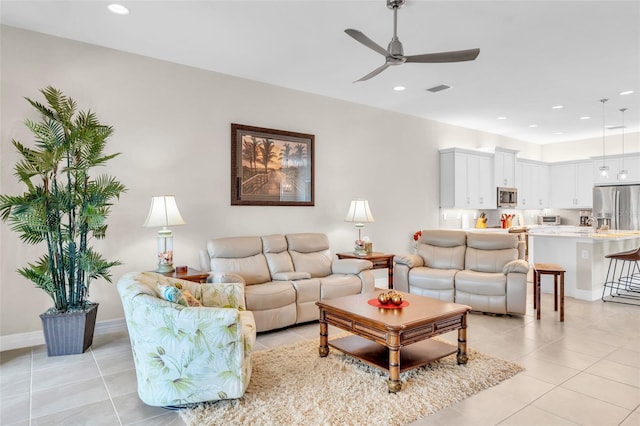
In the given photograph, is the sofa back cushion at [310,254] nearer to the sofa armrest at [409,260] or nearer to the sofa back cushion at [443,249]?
the sofa armrest at [409,260]

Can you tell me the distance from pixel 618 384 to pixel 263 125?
4368mm

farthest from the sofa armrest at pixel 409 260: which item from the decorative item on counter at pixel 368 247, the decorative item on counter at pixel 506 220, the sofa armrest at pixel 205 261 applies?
the decorative item on counter at pixel 506 220

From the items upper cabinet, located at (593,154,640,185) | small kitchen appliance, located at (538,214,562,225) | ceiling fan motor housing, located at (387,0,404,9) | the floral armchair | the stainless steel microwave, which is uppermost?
ceiling fan motor housing, located at (387,0,404,9)

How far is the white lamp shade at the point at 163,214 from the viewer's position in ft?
12.3

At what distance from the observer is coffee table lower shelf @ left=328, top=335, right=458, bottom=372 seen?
285cm

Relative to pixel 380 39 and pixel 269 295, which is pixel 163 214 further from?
pixel 380 39

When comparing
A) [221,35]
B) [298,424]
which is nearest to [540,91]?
[221,35]

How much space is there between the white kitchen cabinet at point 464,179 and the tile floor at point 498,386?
332 centimetres

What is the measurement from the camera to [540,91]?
544 centimetres

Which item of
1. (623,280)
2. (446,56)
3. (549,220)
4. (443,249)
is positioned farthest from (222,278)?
(549,220)

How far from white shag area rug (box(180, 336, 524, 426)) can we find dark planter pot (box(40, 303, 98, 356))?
5.10 feet

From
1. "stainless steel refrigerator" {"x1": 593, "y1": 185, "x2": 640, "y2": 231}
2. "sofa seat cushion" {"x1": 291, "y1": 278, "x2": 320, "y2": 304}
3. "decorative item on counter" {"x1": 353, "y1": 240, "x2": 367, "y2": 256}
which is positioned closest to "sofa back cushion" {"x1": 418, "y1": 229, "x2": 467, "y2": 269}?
"decorative item on counter" {"x1": 353, "y1": 240, "x2": 367, "y2": 256}

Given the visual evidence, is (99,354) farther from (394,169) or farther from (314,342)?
(394,169)

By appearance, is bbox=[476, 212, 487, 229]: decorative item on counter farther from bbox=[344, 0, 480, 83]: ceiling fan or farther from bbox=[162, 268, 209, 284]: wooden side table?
bbox=[162, 268, 209, 284]: wooden side table
